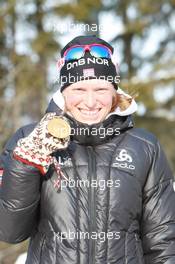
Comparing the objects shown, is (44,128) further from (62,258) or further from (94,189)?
(62,258)

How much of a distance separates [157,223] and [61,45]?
10398 millimetres

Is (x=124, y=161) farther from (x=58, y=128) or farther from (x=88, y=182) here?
(x=58, y=128)

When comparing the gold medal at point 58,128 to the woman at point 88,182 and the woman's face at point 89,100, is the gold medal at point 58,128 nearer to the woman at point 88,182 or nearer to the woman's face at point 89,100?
the woman at point 88,182

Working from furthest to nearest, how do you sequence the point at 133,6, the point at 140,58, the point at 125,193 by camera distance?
the point at 140,58, the point at 133,6, the point at 125,193

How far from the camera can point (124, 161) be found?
271cm

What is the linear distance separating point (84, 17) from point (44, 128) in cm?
1048

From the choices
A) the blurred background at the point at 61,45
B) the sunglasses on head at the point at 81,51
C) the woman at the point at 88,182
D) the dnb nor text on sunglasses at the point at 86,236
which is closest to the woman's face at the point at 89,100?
the woman at the point at 88,182

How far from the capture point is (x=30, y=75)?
12.4 meters

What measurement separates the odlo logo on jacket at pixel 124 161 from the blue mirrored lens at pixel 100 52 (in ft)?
1.63

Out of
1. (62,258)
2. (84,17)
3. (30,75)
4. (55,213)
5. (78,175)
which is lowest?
(62,258)

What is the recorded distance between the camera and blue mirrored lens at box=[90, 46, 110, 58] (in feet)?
9.45

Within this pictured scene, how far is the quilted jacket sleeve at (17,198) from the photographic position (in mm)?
2475

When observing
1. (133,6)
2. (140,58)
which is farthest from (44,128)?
(140,58)

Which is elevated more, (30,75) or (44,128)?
(30,75)
